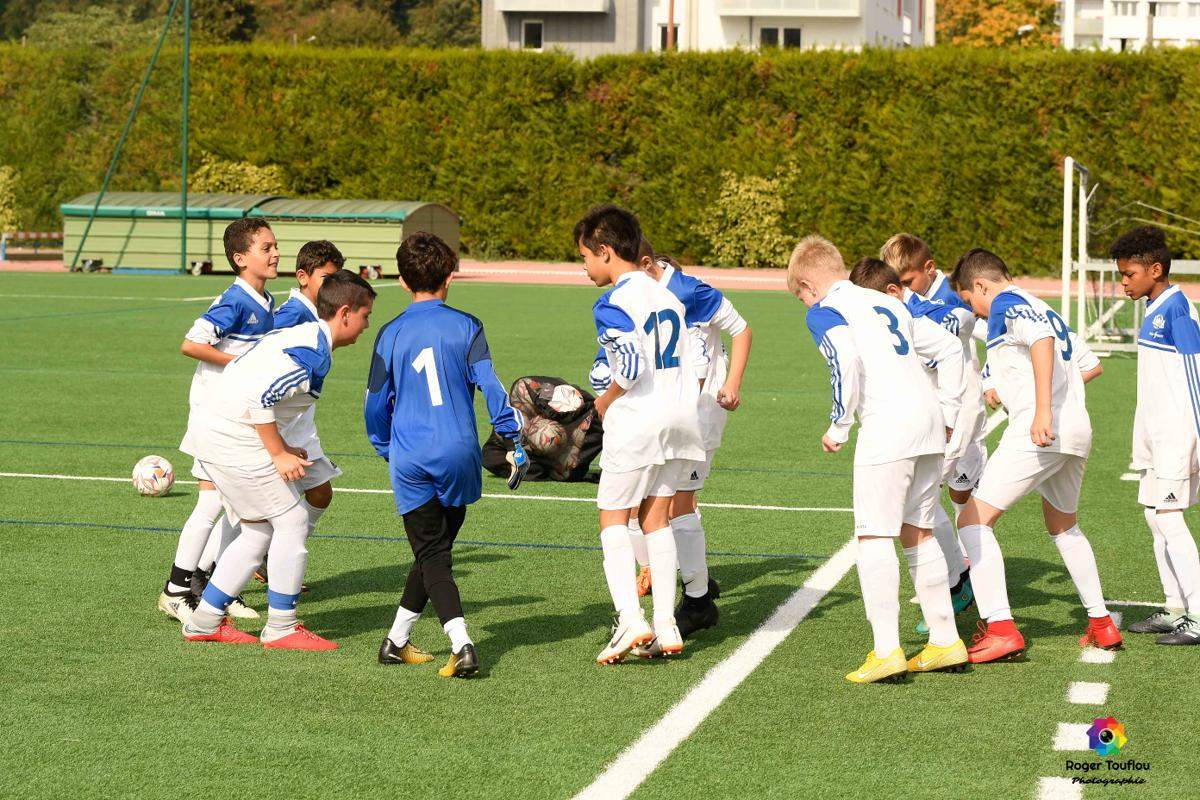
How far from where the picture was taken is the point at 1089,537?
8.73m

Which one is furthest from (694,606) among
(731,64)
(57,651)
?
(731,64)

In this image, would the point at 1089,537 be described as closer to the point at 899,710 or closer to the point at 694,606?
the point at 694,606

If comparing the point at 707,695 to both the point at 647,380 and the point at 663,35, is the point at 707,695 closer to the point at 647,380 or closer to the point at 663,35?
the point at 647,380

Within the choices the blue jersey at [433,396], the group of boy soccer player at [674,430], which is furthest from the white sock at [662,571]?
the blue jersey at [433,396]

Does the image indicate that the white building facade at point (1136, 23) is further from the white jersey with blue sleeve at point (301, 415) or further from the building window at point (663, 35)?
the white jersey with blue sleeve at point (301, 415)

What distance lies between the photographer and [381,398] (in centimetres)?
609

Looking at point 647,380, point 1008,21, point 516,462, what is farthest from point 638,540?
point 1008,21

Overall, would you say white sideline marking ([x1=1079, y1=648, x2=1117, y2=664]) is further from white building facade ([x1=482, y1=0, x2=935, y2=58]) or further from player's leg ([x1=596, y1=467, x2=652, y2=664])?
white building facade ([x1=482, y1=0, x2=935, y2=58])

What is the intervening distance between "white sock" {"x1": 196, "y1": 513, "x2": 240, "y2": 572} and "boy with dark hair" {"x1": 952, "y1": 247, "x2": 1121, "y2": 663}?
10.8ft

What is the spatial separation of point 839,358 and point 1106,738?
1.66m

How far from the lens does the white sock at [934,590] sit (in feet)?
19.8

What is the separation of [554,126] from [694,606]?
32.8 m

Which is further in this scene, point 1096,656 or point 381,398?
point 1096,656

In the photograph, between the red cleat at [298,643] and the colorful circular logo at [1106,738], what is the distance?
9.93 feet
